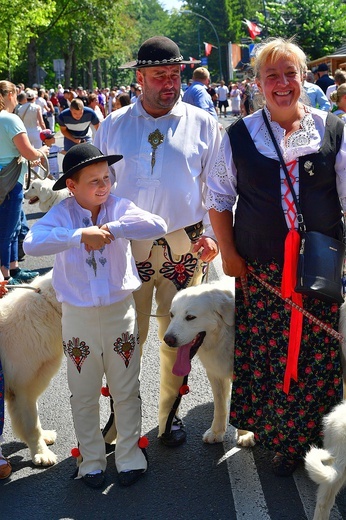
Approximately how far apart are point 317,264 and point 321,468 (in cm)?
99

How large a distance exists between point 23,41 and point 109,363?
33.9 metres

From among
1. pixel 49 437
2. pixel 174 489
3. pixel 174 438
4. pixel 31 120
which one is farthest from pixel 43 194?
pixel 174 489

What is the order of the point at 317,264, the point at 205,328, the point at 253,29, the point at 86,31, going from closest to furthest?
A: the point at 317,264, the point at 205,328, the point at 253,29, the point at 86,31

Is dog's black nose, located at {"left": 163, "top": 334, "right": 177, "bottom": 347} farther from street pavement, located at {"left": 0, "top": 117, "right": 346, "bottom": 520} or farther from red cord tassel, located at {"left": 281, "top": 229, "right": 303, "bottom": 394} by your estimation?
street pavement, located at {"left": 0, "top": 117, "right": 346, "bottom": 520}

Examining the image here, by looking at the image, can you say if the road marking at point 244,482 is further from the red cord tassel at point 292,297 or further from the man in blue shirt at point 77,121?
the man in blue shirt at point 77,121

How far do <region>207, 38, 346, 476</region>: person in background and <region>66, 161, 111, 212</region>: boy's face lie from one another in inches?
22.7

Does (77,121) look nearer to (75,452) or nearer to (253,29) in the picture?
(75,452)

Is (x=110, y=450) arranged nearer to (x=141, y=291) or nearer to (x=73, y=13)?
(x=141, y=291)

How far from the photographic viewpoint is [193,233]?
4.16 metres

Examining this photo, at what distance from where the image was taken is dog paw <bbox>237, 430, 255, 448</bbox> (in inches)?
165

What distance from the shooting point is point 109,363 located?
3.75 metres

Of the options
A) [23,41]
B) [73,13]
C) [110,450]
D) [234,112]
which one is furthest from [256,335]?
[73,13]

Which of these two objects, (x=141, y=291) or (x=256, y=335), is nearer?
(x=256, y=335)

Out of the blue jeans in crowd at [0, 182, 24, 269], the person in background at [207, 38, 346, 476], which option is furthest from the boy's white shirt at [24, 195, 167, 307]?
the blue jeans in crowd at [0, 182, 24, 269]
